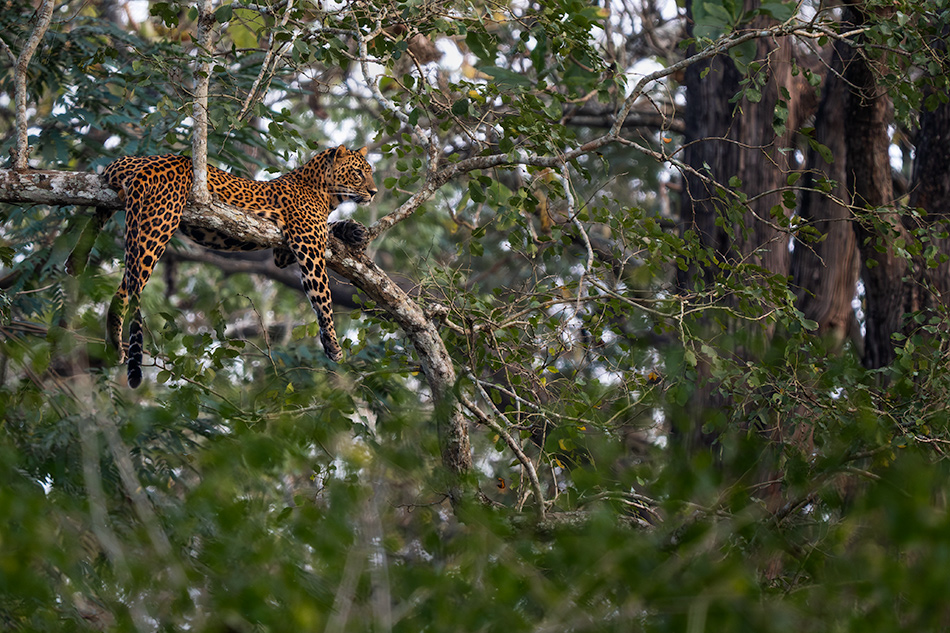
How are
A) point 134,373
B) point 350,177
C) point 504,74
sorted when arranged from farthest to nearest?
point 350,177 < point 134,373 < point 504,74

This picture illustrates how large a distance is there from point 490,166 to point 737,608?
3.06 meters

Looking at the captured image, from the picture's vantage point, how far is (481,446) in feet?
17.2

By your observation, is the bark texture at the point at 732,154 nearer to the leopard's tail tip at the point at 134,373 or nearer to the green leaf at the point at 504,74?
the green leaf at the point at 504,74

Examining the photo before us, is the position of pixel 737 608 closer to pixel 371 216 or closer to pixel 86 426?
pixel 86 426

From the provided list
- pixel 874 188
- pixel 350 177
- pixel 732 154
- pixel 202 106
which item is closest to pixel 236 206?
pixel 202 106

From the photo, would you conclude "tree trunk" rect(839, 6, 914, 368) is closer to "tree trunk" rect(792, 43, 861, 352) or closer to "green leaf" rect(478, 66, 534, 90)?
"tree trunk" rect(792, 43, 861, 352)

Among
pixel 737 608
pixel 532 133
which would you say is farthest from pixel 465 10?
pixel 737 608

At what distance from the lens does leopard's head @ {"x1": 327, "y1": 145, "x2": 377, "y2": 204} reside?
5977 millimetres

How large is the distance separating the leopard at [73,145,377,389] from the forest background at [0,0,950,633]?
0.12m

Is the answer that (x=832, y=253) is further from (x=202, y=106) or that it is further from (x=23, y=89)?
(x=23, y=89)

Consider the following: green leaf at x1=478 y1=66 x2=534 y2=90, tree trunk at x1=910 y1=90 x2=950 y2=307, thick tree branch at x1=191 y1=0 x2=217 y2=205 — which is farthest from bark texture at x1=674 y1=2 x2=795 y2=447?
thick tree branch at x1=191 y1=0 x2=217 y2=205

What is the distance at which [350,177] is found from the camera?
19.8ft

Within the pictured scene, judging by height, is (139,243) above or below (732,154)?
below

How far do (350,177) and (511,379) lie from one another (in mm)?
1885
